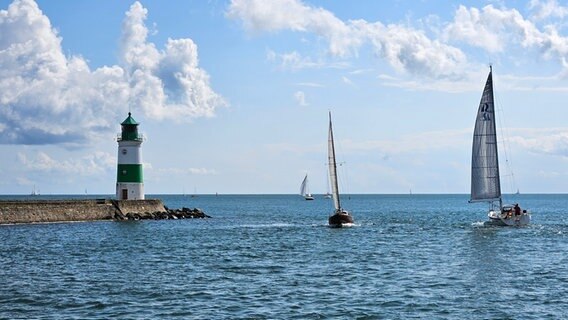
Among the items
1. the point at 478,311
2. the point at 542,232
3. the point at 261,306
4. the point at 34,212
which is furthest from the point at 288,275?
the point at 34,212

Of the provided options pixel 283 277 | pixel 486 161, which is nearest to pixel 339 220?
pixel 486 161

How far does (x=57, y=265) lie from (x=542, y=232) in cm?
3804

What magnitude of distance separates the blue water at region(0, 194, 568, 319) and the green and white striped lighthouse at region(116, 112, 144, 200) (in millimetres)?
19583

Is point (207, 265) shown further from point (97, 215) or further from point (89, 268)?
point (97, 215)

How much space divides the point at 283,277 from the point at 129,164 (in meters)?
44.6

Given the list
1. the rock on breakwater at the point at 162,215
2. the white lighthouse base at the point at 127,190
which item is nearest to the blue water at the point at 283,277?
the rock on breakwater at the point at 162,215

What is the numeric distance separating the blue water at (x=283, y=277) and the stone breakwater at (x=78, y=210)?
26.2 feet

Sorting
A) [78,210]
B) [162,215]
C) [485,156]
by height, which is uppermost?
[485,156]

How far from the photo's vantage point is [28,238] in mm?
50844

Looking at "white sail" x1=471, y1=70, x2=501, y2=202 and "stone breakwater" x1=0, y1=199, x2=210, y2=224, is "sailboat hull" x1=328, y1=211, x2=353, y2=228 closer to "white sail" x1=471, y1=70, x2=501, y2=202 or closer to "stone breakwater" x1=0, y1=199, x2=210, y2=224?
"white sail" x1=471, y1=70, x2=501, y2=202

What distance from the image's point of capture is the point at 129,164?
7312 centimetres

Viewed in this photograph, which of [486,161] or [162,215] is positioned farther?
[162,215]

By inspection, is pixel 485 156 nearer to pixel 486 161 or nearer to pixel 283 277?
pixel 486 161

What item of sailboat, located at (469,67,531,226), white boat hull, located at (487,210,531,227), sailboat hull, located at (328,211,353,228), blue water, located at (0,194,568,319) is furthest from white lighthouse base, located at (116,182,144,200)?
white boat hull, located at (487,210,531,227)
